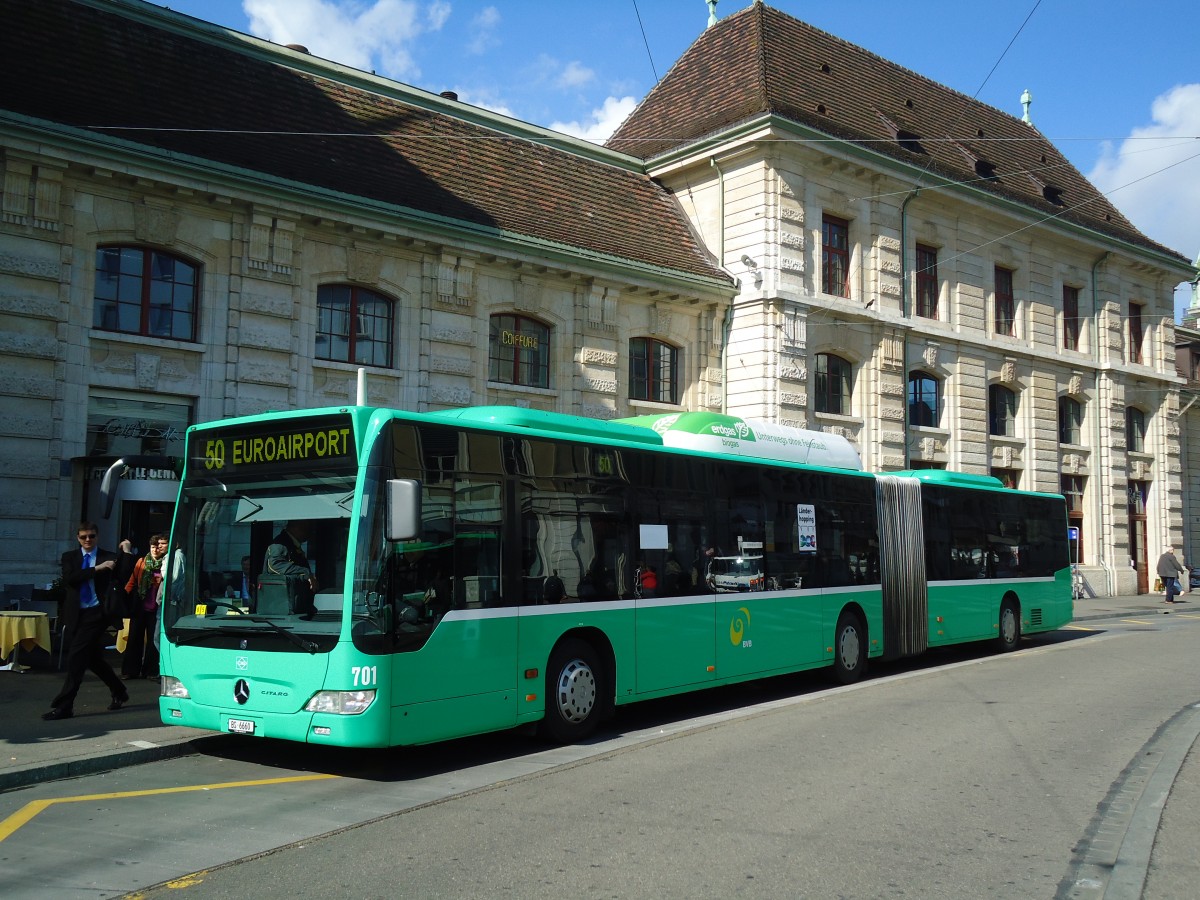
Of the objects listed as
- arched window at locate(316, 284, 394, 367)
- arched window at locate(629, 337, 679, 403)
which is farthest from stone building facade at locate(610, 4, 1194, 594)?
arched window at locate(316, 284, 394, 367)

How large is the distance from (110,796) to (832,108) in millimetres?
25009

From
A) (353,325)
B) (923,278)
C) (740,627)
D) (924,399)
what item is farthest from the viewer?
(924,399)

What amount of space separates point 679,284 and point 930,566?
9.69 meters

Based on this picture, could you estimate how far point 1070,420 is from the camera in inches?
1403

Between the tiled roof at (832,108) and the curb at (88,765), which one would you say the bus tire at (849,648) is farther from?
the tiled roof at (832,108)

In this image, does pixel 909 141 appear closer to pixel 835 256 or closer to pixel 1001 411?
pixel 835 256

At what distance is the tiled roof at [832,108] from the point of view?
89.1 feet

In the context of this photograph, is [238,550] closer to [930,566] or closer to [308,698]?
[308,698]

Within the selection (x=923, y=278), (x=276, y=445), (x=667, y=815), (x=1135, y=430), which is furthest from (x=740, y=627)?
(x=1135, y=430)

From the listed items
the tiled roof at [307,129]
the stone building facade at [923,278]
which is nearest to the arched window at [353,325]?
the tiled roof at [307,129]

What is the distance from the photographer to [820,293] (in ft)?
86.5

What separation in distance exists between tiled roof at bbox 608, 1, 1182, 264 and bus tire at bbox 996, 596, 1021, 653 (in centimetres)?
1220

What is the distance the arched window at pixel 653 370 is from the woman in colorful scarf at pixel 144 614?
41.8 feet

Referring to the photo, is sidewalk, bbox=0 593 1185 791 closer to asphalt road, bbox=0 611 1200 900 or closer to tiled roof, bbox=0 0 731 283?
asphalt road, bbox=0 611 1200 900
